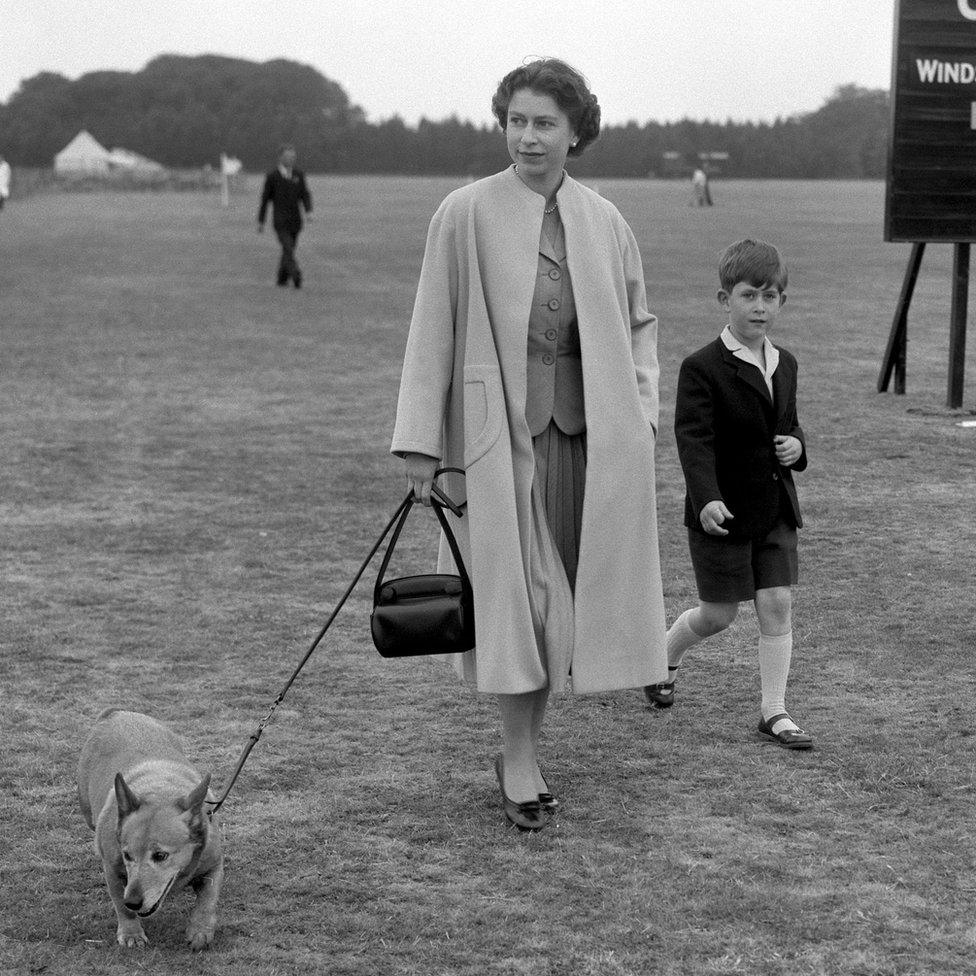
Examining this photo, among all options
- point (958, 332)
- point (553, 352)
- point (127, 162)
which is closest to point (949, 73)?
point (958, 332)

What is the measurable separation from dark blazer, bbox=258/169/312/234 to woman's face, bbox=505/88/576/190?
18.5 m

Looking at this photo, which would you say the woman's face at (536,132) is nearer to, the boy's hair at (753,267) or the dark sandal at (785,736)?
the boy's hair at (753,267)

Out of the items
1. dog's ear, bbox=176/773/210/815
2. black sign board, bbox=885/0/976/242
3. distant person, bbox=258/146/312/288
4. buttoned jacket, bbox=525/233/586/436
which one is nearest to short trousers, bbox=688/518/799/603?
buttoned jacket, bbox=525/233/586/436

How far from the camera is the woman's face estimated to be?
423 centimetres

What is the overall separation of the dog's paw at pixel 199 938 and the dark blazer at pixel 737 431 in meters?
1.95

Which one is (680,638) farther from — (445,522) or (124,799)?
(124,799)

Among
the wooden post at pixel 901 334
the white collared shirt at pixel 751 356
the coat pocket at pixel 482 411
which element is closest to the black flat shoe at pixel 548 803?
the coat pocket at pixel 482 411

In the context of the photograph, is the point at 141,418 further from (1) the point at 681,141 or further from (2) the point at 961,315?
(1) the point at 681,141

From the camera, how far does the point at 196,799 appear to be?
3465mm

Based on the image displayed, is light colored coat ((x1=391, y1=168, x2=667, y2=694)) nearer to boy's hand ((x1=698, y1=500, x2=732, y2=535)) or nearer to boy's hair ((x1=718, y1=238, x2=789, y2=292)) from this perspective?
boy's hand ((x1=698, y1=500, x2=732, y2=535))

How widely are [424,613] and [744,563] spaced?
3.84ft

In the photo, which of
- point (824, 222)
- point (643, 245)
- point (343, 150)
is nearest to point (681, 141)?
point (343, 150)

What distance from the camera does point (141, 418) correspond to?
467 inches

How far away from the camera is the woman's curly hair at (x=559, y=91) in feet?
13.9
